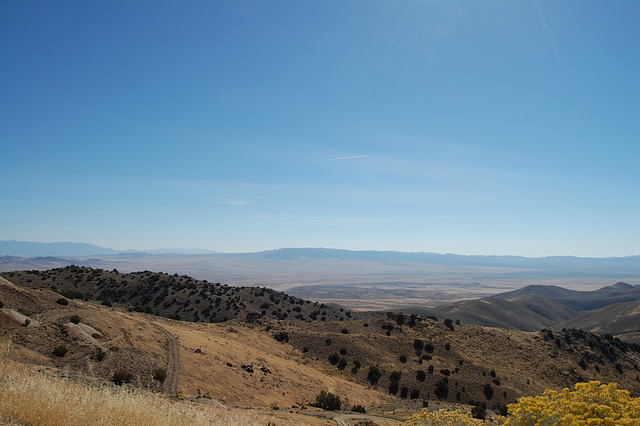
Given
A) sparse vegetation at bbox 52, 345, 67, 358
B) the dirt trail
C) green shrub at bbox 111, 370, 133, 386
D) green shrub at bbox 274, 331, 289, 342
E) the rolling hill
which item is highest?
sparse vegetation at bbox 52, 345, 67, 358

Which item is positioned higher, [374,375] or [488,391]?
[374,375]

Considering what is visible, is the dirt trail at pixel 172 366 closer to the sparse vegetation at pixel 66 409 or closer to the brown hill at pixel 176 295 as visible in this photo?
the sparse vegetation at pixel 66 409

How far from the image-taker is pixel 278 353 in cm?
2939

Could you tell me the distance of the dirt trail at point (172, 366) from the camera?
1467 cm

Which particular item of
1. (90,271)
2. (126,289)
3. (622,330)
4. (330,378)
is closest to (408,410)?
(330,378)

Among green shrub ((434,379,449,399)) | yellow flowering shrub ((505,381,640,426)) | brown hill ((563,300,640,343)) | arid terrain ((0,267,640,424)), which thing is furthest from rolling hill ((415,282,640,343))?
yellow flowering shrub ((505,381,640,426))

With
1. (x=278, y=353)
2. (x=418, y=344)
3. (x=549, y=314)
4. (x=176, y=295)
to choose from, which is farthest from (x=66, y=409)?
(x=549, y=314)

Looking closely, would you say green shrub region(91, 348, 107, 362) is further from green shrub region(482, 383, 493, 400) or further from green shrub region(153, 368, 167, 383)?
green shrub region(482, 383, 493, 400)

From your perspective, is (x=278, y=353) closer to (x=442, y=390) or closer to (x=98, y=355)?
(x=442, y=390)

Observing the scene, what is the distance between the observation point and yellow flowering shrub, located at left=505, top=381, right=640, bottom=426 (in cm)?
567

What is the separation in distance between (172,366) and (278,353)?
1340 cm

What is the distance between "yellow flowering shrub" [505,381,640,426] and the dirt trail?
12.7 meters

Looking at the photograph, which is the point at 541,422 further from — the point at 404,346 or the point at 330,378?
the point at 404,346

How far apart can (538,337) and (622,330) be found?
37.2m
